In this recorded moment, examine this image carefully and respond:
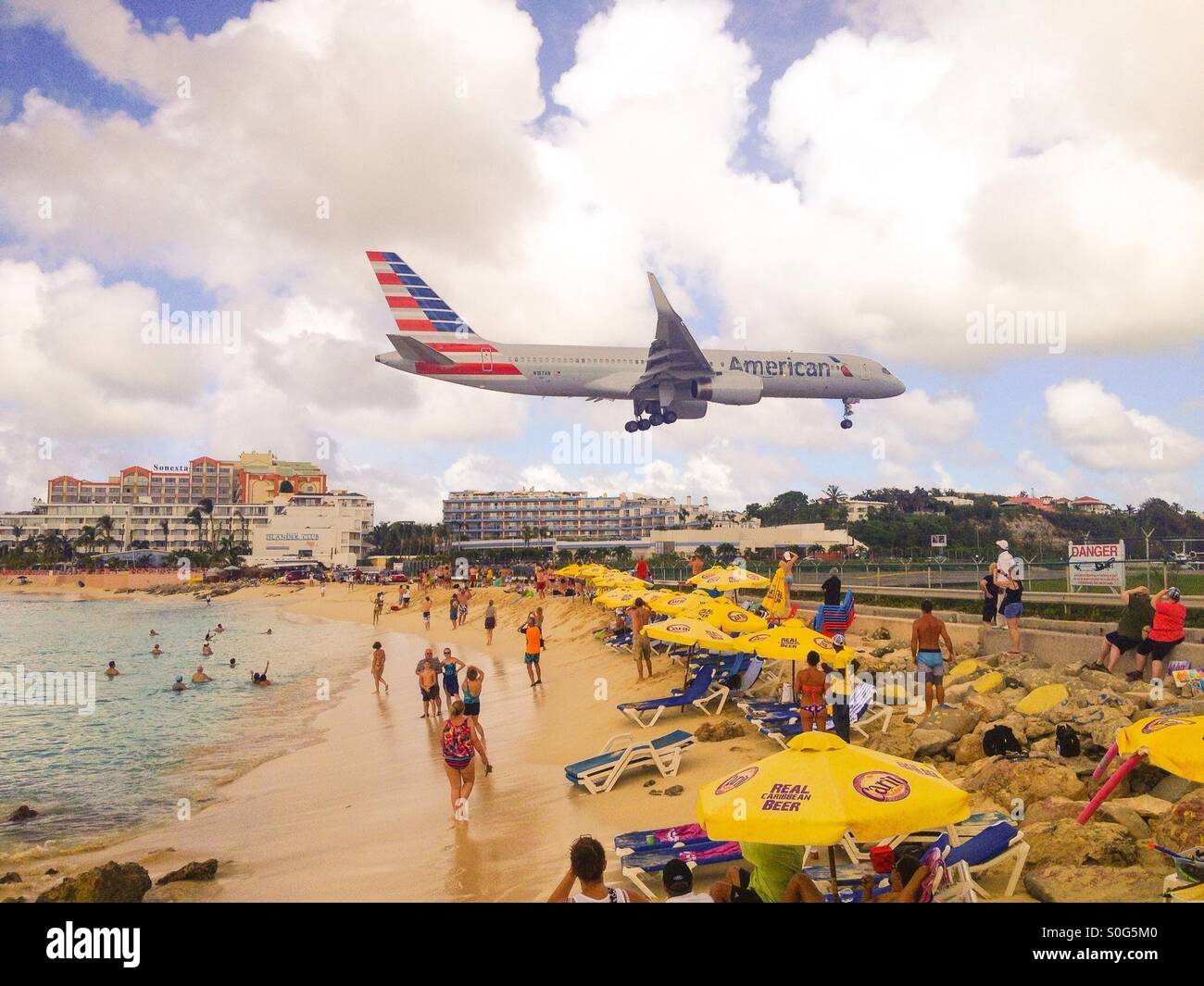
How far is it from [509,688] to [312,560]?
90723 mm

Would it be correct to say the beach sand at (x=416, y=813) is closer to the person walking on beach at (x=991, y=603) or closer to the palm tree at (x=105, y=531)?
the person walking on beach at (x=991, y=603)

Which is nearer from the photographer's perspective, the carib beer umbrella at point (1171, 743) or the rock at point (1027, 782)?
the carib beer umbrella at point (1171, 743)

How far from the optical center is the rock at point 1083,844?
516 cm

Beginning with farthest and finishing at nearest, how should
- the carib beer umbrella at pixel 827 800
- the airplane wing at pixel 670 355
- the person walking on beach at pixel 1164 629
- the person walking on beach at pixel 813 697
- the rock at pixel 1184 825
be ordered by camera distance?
the airplane wing at pixel 670 355, the person walking on beach at pixel 1164 629, the person walking on beach at pixel 813 697, the rock at pixel 1184 825, the carib beer umbrella at pixel 827 800

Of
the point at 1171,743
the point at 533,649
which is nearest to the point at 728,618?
the point at 533,649

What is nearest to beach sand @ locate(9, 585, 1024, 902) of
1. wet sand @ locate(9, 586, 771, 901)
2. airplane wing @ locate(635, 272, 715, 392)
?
wet sand @ locate(9, 586, 771, 901)

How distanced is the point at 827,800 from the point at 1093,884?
2.09m

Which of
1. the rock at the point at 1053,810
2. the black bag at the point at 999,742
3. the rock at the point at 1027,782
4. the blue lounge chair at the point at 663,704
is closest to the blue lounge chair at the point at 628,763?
the blue lounge chair at the point at 663,704

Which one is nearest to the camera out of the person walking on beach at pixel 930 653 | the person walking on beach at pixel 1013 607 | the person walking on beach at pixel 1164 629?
the person walking on beach at pixel 1164 629

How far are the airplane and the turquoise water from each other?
997cm

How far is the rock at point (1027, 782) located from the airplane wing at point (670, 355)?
18762mm

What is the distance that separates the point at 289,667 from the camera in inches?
1004
